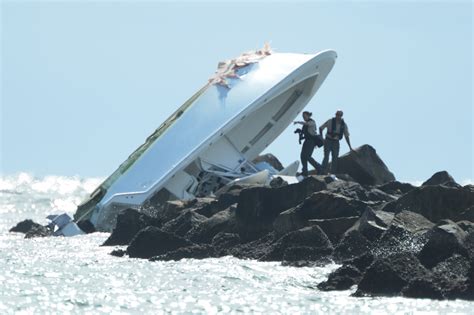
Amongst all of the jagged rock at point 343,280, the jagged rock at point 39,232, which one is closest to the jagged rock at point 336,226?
the jagged rock at point 343,280

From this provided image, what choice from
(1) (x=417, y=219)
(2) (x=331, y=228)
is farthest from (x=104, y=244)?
(1) (x=417, y=219)

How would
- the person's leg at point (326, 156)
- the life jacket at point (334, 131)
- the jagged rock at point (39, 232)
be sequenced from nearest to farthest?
the life jacket at point (334, 131)
the person's leg at point (326, 156)
the jagged rock at point (39, 232)

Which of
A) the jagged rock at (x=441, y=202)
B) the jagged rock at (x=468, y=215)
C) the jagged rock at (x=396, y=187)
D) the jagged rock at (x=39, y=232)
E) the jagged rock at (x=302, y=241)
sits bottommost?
the jagged rock at (x=302, y=241)

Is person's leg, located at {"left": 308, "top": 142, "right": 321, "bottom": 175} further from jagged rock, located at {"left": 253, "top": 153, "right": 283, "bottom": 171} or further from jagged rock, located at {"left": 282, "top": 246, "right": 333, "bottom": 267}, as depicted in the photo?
jagged rock, located at {"left": 282, "top": 246, "right": 333, "bottom": 267}

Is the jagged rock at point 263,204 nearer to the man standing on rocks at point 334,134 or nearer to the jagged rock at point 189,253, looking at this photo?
the jagged rock at point 189,253

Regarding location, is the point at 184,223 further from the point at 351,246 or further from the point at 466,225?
the point at 466,225

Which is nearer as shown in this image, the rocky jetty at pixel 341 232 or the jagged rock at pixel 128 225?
the rocky jetty at pixel 341 232

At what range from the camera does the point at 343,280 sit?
19.7 meters

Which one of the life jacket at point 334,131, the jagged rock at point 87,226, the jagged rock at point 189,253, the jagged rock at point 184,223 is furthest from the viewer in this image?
the jagged rock at point 87,226

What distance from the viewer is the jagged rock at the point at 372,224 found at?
21.6 m

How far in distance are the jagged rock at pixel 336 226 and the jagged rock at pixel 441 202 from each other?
84 cm

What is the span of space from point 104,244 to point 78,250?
2.44 ft

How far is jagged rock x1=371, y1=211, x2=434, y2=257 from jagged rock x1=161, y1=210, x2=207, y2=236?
205 inches

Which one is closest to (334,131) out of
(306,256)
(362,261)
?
(306,256)
